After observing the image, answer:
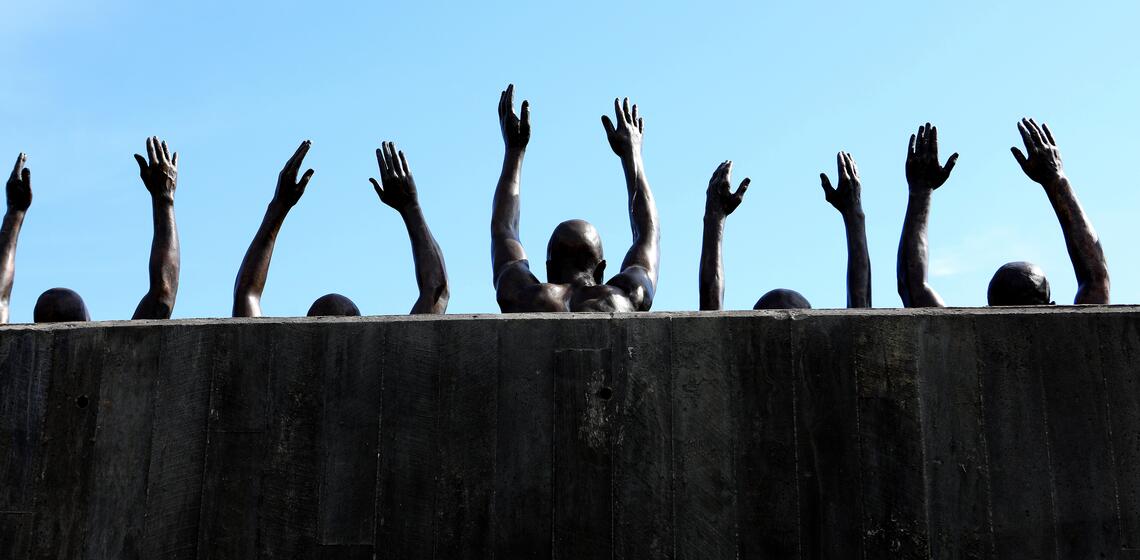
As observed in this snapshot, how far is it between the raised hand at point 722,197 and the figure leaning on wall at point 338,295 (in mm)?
2408

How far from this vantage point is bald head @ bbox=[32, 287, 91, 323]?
35.2ft

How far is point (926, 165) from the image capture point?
34.9ft

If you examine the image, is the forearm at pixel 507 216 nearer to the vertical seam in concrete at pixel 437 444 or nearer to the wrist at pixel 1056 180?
the vertical seam in concrete at pixel 437 444

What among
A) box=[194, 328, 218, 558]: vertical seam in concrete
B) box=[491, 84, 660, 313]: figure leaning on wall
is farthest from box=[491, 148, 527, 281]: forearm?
box=[194, 328, 218, 558]: vertical seam in concrete

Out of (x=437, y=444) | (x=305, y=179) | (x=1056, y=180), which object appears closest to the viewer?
(x=437, y=444)

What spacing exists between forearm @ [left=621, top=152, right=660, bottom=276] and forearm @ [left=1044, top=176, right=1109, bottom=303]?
130 inches

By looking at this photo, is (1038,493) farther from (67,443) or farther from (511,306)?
(67,443)

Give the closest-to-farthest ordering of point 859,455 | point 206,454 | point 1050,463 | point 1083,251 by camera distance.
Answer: point 1050,463 → point 859,455 → point 206,454 → point 1083,251

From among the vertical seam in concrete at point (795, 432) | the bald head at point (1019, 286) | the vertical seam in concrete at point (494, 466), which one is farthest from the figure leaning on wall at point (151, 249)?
the bald head at point (1019, 286)

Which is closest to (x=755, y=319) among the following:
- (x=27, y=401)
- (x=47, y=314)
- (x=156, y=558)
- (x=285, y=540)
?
(x=285, y=540)

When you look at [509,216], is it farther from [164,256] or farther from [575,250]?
[164,256]

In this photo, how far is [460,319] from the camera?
850cm

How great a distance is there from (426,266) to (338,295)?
778mm

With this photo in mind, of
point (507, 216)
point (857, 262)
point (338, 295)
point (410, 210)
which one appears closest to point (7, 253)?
point (338, 295)
